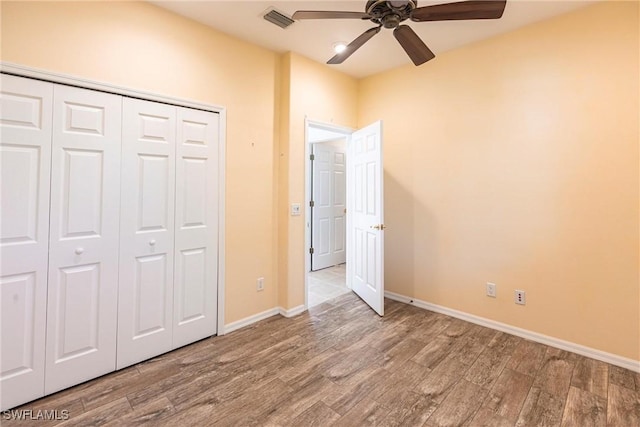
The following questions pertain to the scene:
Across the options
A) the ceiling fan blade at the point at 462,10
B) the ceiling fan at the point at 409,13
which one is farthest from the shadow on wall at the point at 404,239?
the ceiling fan blade at the point at 462,10

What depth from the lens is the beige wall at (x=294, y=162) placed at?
3.02 m

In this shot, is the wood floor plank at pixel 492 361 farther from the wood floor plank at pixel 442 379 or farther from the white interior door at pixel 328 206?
the white interior door at pixel 328 206

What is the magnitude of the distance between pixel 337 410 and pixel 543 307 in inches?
78.3

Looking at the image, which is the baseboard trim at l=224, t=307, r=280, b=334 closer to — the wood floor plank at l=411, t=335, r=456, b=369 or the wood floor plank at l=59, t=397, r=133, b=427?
the wood floor plank at l=59, t=397, r=133, b=427

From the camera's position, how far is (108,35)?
80.0 inches

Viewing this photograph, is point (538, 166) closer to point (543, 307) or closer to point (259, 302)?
point (543, 307)

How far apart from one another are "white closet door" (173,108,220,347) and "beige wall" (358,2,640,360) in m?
2.05

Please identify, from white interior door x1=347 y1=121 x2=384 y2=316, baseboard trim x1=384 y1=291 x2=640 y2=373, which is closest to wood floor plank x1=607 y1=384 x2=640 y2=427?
baseboard trim x1=384 y1=291 x2=640 y2=373

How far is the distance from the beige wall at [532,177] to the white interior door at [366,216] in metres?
0.43

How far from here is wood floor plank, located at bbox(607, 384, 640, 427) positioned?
65.1 inches

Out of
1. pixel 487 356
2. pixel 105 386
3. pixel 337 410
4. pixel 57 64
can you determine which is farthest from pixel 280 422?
pixel 57 64

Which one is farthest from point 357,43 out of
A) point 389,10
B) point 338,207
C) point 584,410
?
point 338,207

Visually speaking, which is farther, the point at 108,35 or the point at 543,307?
the point at 543,307

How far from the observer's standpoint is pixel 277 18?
2.41 m
